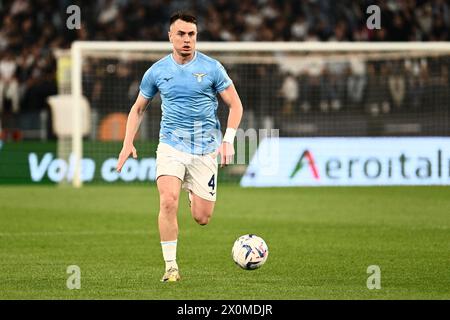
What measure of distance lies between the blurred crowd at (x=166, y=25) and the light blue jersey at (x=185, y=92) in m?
16.6

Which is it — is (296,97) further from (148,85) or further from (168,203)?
(168,203)

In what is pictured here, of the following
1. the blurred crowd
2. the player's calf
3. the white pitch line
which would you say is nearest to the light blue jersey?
the player's calf

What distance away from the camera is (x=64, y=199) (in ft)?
65.7

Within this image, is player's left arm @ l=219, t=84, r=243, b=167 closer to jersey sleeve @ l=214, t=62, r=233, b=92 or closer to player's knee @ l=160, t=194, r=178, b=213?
jersey sleeve @ l=214, t=62, r=233, b=92

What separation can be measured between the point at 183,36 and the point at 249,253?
1.98 m

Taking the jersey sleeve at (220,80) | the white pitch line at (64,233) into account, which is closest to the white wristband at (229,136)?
the jersey sleeve at (220,80)

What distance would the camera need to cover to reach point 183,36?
34.1 feet

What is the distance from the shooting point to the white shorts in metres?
10.6

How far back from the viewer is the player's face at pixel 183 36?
10.3m

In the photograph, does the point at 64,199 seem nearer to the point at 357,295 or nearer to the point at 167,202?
the point at 167,202

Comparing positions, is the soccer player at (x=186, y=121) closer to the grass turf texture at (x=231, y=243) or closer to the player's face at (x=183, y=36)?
the player's face at (x=183, y=36)

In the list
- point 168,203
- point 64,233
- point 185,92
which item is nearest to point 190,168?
point 168,203

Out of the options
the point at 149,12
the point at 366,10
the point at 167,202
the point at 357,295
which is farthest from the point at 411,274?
the point at 149,12
